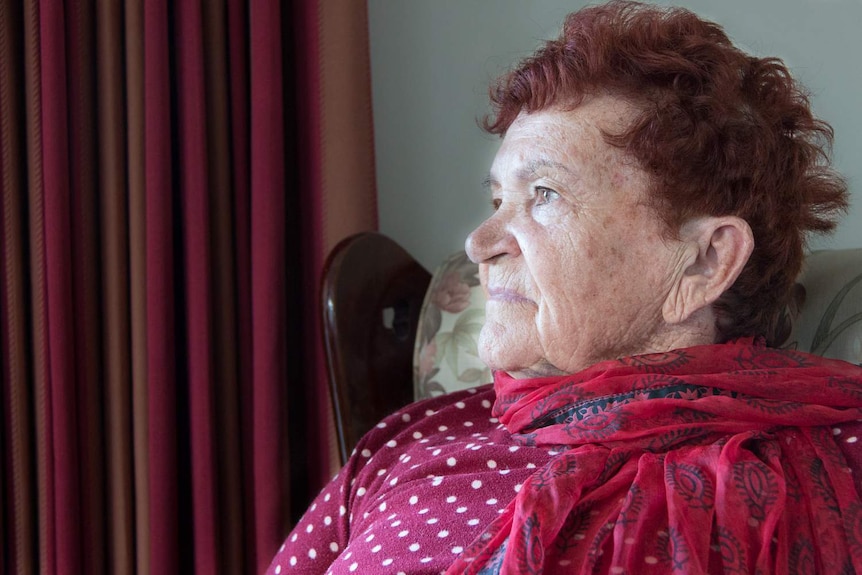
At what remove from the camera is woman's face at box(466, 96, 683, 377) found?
100 cm

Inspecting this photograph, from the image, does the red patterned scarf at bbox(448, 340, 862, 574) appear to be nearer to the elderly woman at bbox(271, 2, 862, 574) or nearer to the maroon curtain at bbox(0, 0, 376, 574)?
the elderly woman at bbox(271, 2, 862, 574)

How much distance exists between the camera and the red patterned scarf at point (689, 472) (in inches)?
31.0

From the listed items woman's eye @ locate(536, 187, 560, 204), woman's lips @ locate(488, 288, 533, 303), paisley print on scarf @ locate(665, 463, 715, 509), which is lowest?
paisley print on scarf @ locate(665, 463, 715, 509)

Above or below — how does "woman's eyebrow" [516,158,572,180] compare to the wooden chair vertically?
above

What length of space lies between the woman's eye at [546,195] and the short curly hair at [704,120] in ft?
0.30

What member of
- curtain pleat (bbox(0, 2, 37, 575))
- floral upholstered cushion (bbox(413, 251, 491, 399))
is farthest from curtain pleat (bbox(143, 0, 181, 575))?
floral upholstered cushion (bbox(413, 251, 491, 399))

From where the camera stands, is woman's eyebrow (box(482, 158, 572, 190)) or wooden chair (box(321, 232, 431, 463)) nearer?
woman's eyebrow (box(482, 158, 572, 190))

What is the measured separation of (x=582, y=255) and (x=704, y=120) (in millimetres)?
213

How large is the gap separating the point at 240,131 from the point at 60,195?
0.33 m

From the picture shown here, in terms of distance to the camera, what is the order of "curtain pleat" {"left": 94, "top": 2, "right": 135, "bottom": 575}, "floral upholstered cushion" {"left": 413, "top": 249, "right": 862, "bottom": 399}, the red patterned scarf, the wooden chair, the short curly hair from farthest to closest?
"curtain pleat" {"left": 94, "top": 2, "right": 135, "bottom": 575} < the wooden chair < "floral upholstered cushion" {"left": 413, "top": 249, "right": 862, "bottom": 399} < the short curly hair < the red patterned scarf

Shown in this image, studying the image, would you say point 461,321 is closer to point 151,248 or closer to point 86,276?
point 151,248

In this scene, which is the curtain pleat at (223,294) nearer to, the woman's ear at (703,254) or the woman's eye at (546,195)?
the woman's eye at (546,195)

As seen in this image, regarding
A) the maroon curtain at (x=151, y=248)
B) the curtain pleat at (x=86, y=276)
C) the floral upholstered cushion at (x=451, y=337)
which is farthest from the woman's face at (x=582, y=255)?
the curtain pleat at (x=86, y=276)

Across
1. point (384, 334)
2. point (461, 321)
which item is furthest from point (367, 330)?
point (461, 321)
